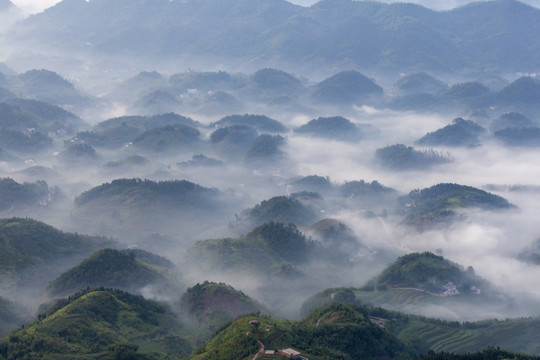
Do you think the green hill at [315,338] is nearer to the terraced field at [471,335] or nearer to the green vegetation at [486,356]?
the terraced field at [471,335]

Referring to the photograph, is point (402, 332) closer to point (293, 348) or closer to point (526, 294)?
point (293, 348)

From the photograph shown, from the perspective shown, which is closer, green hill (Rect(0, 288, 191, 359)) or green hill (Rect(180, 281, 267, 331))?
green hill (Rect(0, 288, 191, 359))

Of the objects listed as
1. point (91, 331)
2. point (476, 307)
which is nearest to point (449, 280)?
point (476, 307)

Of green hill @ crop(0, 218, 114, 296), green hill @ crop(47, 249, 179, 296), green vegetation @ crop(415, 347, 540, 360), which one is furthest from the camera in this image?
green hill @ crop(0, 218, 114, 296)

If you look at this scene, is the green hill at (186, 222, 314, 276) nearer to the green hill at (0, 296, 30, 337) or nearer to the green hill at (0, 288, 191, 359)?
the green hill at (0, 288, 191, 359)

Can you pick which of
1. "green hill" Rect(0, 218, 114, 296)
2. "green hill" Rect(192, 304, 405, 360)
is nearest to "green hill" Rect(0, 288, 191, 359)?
"green hill" Rect(192, 304, 405, 360)

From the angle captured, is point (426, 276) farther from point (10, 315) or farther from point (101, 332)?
point (10, 315)

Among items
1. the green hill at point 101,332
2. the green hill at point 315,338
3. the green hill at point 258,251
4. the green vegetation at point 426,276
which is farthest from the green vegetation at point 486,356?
the green hill at point 258,251

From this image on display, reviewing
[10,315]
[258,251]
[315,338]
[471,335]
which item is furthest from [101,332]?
[258,251]
